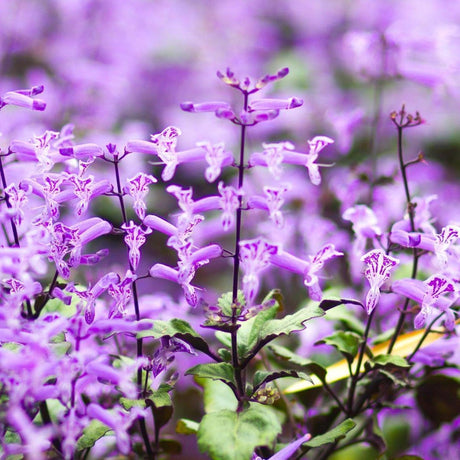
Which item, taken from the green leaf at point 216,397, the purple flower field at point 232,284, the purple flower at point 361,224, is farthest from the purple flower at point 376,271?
the green leaf at point 216,397

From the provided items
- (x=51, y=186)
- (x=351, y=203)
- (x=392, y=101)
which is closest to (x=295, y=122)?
(x=392, y=101)

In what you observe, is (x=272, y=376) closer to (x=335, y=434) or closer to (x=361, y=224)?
(x=335, y=434)

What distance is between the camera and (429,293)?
0.85 meters

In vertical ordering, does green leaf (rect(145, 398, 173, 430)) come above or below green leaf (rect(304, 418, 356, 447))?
below

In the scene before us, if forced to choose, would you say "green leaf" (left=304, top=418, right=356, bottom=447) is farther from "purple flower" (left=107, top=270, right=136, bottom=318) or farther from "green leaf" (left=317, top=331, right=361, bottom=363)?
"purple flower" (left=107, top=270, right=136, bottom=318)

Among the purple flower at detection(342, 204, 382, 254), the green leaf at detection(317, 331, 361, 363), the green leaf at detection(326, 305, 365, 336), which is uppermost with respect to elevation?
the purple flower at detection(342, 204, 382, 254)

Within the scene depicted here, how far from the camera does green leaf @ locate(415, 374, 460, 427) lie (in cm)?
108

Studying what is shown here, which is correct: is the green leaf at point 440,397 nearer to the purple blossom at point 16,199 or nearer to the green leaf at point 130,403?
the green leaf at point 130,403

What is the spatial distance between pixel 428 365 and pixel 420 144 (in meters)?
2.18

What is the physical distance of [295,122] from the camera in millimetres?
2744

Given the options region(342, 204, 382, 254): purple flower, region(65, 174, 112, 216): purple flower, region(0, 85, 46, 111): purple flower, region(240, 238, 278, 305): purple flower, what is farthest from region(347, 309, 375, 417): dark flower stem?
region(0, 85, 46, 111): purple flower

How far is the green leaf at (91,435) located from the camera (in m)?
0.77

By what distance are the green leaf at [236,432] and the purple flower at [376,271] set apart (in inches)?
6.7

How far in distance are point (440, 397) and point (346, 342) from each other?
26cm
